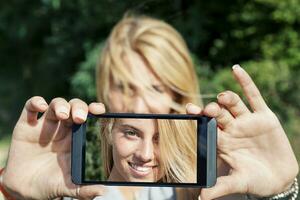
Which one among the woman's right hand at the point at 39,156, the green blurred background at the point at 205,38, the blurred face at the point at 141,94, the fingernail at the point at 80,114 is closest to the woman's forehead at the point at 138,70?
the blurred face at the point at 141,94

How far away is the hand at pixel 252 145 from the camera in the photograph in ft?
3.85

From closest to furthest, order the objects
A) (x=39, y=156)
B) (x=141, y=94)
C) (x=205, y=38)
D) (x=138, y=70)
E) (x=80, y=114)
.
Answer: (x=80, y=114) → (x=39, y=156) → (x=141, y=94) → (x=138, y=70) → (x=205, y=38)

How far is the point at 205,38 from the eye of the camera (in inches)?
136

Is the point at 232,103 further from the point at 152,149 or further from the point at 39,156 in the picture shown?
the point at 39,156

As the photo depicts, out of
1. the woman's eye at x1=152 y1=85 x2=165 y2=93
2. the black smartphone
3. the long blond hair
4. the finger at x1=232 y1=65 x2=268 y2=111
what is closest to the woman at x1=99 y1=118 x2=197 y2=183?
the black smartphone

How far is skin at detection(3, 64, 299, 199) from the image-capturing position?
1.15m

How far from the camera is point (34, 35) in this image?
4.37 meters

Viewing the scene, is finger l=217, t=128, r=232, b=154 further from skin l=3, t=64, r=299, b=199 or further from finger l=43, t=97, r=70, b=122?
finger l=43, t=97, r=70, b=122

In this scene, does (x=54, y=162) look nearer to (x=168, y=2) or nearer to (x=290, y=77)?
(x=168, y=2)

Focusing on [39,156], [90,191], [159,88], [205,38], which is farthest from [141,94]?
[205,38]

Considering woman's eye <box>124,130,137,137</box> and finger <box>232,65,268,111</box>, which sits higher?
finger <box>232,65,268,111</box>

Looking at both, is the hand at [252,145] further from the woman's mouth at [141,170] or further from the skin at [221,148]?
the woman's mouth at [141,170]

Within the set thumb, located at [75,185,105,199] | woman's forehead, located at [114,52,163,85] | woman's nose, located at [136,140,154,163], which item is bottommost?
thumb, located at [75,185,105,199]

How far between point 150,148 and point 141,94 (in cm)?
94
